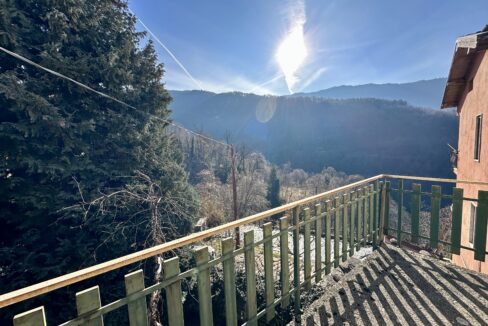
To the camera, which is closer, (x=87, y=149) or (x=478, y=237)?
(x=478, y=237)

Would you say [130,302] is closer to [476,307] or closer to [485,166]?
[476,307]

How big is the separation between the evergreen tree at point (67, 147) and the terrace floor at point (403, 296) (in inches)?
144

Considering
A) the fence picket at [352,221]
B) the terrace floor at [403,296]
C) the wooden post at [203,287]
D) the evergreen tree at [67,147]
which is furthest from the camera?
the evergreen tree at [67,147]

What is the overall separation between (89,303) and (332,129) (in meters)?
70.0

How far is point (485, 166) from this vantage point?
5.39 metres

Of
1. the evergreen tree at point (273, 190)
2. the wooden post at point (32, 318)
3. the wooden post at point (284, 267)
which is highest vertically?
the wooden post at point (32, 318)

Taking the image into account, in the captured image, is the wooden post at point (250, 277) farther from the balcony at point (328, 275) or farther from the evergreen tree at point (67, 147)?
the evergreen tree at point (67, 147)

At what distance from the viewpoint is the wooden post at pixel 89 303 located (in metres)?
1.02

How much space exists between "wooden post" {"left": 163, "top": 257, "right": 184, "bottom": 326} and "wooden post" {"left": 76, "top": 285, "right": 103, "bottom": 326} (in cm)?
32

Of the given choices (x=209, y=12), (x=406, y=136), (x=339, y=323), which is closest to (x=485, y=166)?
(x=339, y=323)

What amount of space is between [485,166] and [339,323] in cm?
575

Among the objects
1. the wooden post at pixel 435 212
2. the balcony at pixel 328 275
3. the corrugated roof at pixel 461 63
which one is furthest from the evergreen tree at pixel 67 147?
the corrugated roof at pixel 461 63

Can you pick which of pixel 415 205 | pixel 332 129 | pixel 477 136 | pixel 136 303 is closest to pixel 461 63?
pixel 477 136

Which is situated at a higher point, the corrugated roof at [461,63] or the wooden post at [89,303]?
the corrugated roof at [461,63]
